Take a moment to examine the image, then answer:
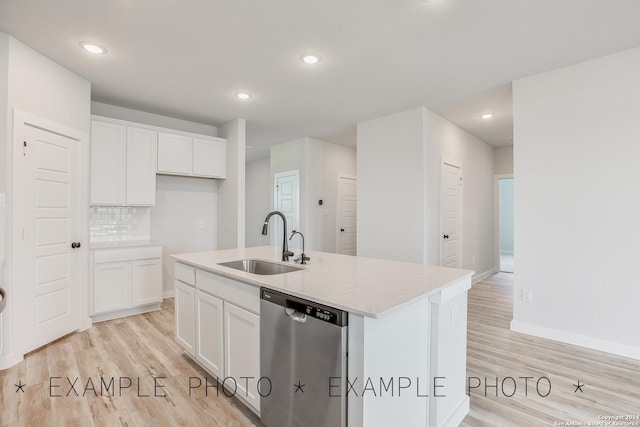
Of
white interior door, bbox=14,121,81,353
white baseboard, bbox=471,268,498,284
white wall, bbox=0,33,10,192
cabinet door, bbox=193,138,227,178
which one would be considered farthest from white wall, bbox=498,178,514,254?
white wall, bbox=0,33,10,192

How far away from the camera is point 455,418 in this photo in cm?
174

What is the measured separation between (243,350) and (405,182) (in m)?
3.10

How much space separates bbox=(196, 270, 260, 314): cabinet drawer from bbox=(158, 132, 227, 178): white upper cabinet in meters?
2.41

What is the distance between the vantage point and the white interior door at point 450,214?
4430 mm

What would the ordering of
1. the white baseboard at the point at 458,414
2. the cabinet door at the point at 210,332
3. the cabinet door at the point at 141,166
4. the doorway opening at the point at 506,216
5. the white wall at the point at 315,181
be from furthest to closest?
the doorway opening at the point at 506,216 → the white wall at the point at 315,181 → the cabinet door at the point at 141,166 → the cabinet door at the point at 210,332 → the white baseboard at the point at 458,414

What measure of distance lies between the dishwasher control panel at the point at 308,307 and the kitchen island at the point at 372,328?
3 centimetres

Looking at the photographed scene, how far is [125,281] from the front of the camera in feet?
11.6

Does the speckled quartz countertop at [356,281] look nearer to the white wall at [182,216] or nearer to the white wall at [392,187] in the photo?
the white wall at [392,187]

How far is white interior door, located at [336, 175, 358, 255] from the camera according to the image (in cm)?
612

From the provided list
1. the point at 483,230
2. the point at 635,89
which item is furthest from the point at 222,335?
the point at 483,230

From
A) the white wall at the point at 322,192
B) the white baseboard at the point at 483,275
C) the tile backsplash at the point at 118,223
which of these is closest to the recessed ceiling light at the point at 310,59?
the white wall at the point at 322,192

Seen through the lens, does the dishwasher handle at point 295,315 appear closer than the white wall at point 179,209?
Yes

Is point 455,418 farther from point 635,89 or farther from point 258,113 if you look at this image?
point 258,113

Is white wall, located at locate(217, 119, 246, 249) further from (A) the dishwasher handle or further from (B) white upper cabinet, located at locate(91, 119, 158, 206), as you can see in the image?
(A) the dishwasher handle
